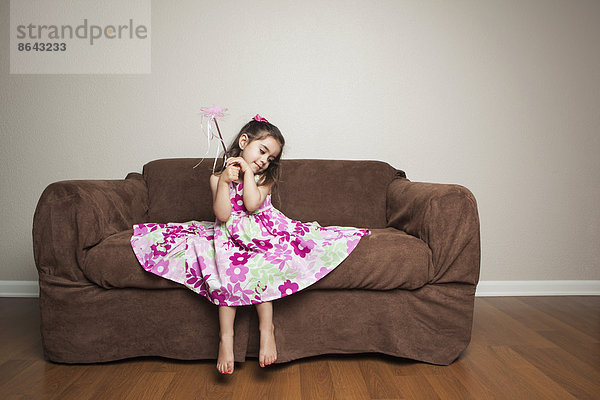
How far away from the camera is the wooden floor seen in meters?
1.40

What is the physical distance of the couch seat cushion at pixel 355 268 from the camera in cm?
159

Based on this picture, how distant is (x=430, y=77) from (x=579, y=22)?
93cm

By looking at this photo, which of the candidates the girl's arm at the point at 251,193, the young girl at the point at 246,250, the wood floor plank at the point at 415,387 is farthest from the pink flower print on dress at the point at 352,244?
the wood floor plank at the point at 415,387

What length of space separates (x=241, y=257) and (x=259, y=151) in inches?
16.2

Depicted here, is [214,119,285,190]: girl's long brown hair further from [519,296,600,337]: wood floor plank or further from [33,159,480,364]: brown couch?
[519,296,600,337]: wood floor plank

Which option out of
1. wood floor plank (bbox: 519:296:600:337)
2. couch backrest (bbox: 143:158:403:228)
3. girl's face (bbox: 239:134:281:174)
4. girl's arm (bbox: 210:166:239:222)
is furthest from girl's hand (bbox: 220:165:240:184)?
wood floor plank (bbox: 519:296:600:337)

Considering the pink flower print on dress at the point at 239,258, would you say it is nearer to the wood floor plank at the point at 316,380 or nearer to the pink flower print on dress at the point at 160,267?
the pink flower print on dress at the point at 160,267

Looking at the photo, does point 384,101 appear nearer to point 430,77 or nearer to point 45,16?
point 430,77

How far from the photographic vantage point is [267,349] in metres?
1.49

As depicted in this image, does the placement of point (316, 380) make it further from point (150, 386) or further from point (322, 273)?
point (150, 386)

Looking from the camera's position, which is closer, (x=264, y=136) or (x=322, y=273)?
(x=322, y=273)

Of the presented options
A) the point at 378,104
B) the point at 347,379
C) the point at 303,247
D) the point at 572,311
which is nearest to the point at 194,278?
the point at 303,247

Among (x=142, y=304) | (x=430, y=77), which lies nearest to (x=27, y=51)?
(x=142, y=304)

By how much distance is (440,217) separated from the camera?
168cm
